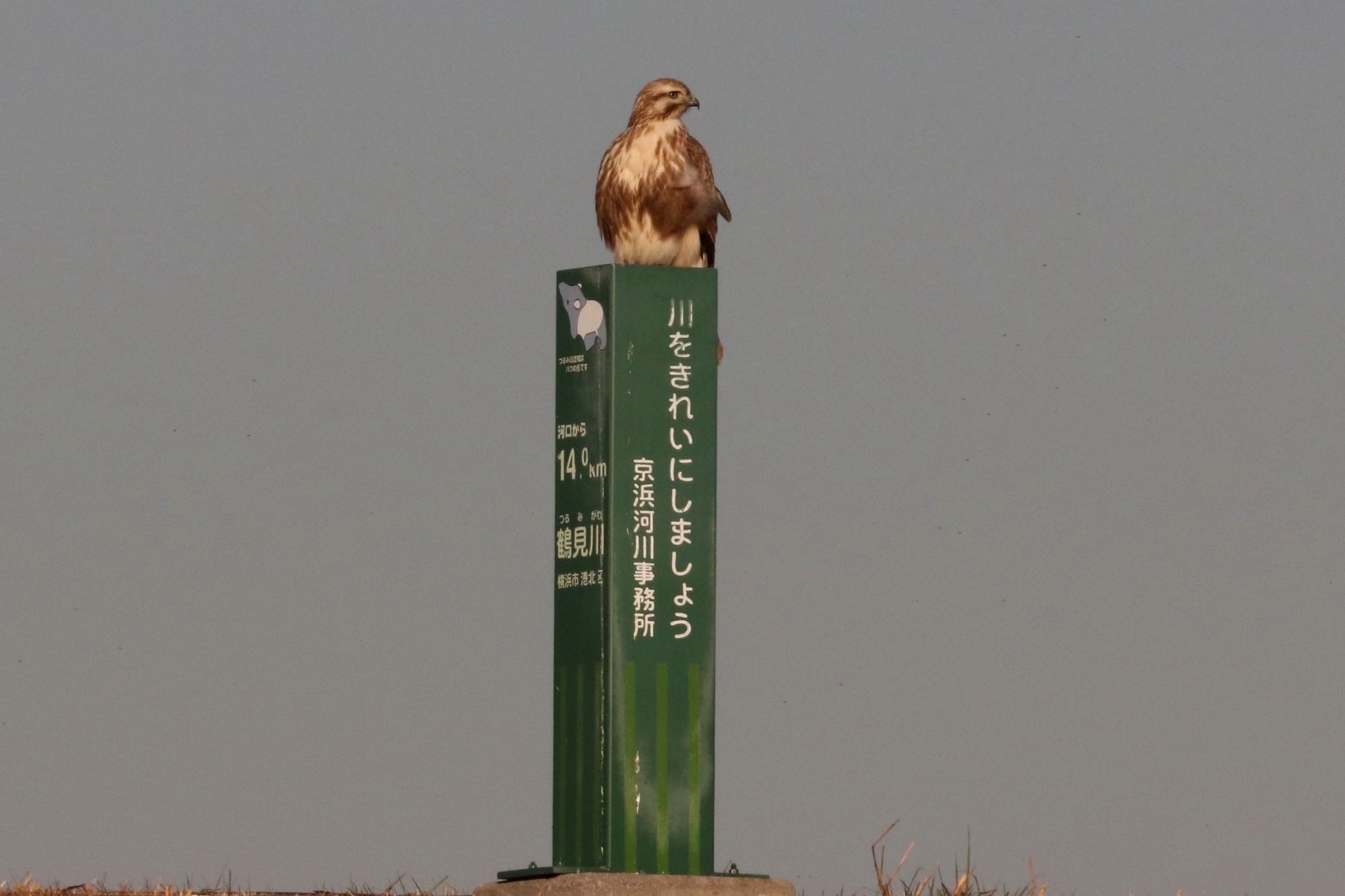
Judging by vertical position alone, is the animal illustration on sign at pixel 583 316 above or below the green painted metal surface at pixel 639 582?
above

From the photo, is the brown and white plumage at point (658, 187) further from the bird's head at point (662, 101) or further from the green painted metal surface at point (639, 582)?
the green painted metal surface at point (639, 582)

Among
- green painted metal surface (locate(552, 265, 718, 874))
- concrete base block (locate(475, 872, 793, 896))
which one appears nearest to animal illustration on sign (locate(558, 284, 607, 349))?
green painted metal surface (locate(552, 265, 718, 874))

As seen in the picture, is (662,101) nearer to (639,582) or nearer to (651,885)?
(639,582)

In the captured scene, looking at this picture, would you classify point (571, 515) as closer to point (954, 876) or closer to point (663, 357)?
point (663, 357)

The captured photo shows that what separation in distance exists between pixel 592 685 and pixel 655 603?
57 centimetres

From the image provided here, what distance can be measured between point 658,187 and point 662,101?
21.3 inches

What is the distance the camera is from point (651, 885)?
13055 mm

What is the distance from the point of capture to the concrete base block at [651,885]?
512 inches

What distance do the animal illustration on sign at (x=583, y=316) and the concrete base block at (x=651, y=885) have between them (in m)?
2.90

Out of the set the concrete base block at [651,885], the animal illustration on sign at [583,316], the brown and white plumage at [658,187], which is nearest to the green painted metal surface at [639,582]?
the animal illustration on sign at [583,316]

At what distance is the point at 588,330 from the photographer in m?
13.7

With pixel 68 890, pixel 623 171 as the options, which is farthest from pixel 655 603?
pixel 68 890

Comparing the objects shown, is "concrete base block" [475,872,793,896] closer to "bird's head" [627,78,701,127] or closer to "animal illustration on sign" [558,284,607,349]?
"animal illustration on sign" [558,284,607,349]

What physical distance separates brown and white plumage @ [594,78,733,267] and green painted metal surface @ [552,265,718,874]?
737mm
